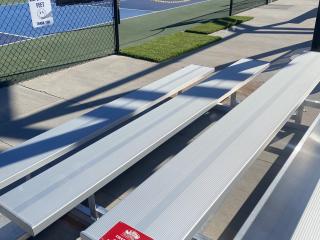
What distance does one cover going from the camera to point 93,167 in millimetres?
2889

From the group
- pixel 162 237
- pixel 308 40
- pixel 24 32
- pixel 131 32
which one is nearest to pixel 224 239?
pixel 162 237

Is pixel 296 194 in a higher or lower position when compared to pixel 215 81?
lower

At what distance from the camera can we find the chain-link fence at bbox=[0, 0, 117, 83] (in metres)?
6.72

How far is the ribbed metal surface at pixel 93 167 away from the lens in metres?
2.44

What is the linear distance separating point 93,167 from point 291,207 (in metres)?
1.46

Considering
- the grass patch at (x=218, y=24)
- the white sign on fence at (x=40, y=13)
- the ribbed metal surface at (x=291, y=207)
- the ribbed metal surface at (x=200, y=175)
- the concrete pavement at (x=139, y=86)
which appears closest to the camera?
the ribbed metal surface at (x=200, y=175)

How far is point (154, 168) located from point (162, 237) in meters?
1.93

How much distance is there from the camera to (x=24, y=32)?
33.0 feet

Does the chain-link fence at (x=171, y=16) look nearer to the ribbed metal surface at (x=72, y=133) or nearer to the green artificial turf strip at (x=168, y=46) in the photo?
the green artificial turf strip at (x=168, y=46)

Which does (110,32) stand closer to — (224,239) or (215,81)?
(215,81)

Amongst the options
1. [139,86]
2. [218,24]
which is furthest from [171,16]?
[139,86]

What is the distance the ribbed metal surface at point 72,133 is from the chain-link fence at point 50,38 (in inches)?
115

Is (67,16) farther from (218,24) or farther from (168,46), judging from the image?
(168,46)

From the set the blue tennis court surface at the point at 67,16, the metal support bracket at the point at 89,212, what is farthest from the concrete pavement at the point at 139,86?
the blue tennis court surface at the point at 67,16
